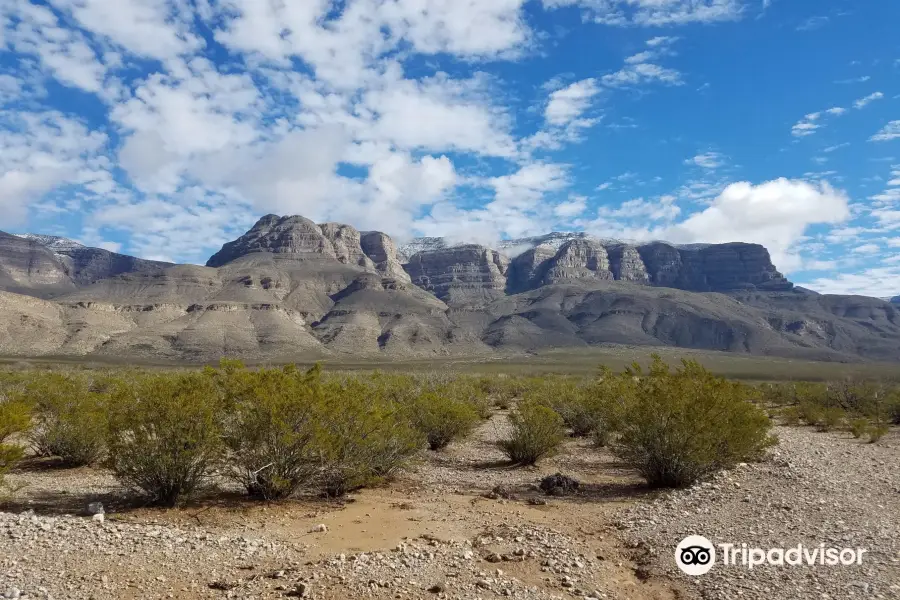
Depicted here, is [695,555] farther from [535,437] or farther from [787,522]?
[535,437]

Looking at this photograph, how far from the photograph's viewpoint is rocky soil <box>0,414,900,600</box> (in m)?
7.23

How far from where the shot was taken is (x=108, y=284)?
489ft

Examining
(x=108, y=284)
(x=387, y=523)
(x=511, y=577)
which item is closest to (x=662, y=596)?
(x=511, y=577)

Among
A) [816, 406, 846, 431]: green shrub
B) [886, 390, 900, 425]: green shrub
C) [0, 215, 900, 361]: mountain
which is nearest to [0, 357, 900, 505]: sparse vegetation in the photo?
[816, 406, 846, 431]: green shrub

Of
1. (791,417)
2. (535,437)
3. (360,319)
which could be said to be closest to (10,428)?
(535,437)

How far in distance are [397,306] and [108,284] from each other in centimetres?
7422


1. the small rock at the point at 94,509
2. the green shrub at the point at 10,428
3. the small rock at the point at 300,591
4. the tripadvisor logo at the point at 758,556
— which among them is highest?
the green shrub at the point at 10,428

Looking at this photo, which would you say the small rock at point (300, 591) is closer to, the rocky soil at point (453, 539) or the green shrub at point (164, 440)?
the rocky soil at point (453, 539)

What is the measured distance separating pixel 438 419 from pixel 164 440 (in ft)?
33.7

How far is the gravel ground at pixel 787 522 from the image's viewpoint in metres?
7.35

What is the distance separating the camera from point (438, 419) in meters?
19.3

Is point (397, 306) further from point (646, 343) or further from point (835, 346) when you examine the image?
point (835, 346)

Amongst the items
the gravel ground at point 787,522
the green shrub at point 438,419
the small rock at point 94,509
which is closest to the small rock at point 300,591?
the gravel ground at point 787,522

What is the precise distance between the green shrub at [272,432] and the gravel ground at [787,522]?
6.11 m
